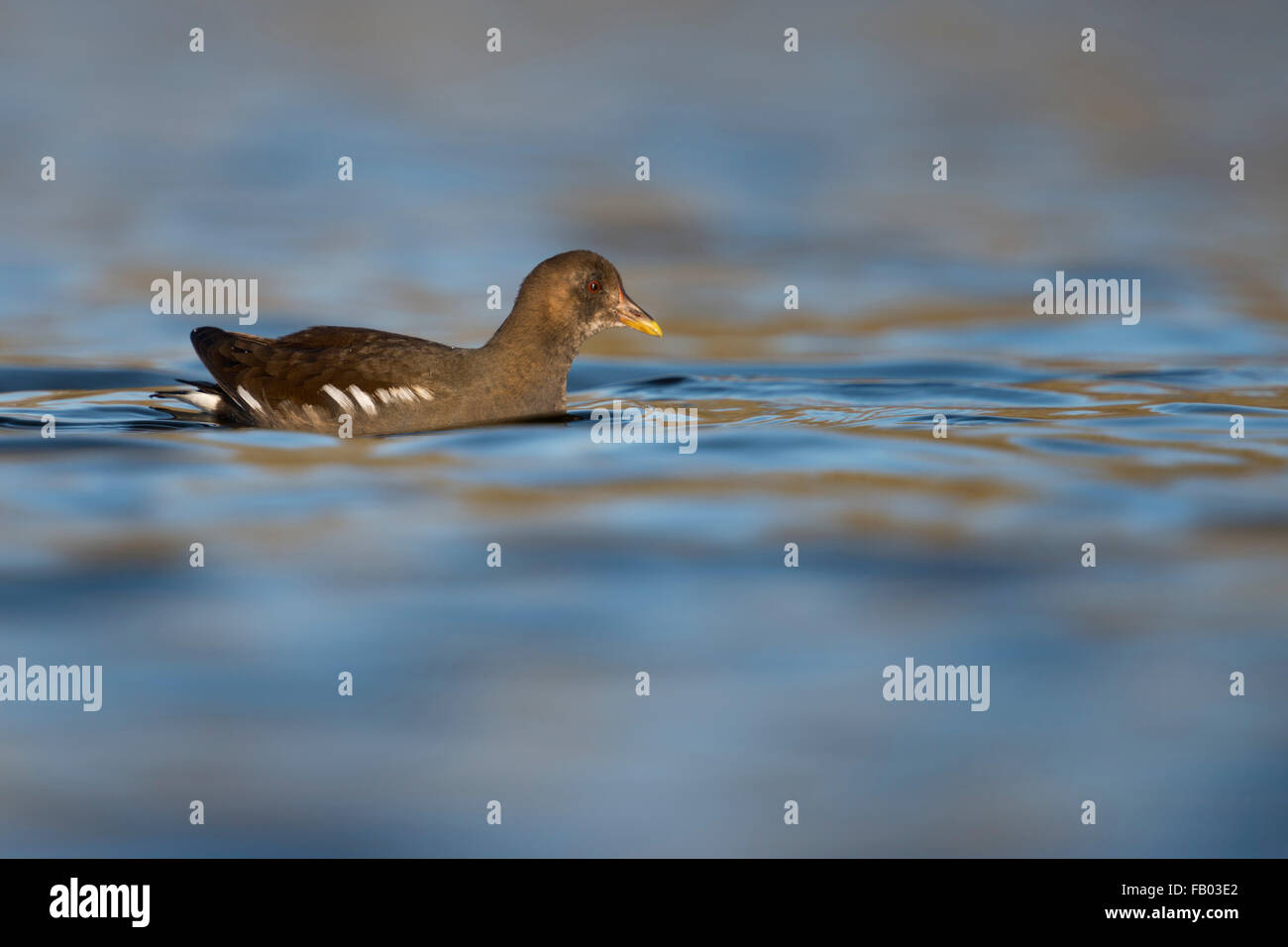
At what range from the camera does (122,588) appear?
698 cm

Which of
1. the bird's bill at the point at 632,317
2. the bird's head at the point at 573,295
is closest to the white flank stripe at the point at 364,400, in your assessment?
the bird's head at the point at 573,295

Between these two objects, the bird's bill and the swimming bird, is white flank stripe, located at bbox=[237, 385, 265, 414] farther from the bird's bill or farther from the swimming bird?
the bird's bill

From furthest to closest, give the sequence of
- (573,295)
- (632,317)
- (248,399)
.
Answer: (632,317), (573,295), (248,399)

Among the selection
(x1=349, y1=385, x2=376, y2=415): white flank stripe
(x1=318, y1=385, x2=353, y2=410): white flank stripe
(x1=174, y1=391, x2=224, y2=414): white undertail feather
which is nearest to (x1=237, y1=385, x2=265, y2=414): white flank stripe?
(x1=174, y1=391, x2=224, y2=414): white undertail feather

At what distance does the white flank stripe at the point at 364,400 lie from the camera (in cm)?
951

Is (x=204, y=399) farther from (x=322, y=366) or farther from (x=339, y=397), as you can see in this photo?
(x=339, y=397)

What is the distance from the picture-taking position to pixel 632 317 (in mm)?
10617

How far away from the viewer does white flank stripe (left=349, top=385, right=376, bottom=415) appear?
951 cm

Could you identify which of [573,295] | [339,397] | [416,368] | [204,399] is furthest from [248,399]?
[573,295]

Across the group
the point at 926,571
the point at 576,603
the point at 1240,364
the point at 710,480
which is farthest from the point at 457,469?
the point at 1240,364

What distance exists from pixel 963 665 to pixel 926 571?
104 centimetres

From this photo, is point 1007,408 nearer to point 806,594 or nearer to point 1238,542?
point 1238,542

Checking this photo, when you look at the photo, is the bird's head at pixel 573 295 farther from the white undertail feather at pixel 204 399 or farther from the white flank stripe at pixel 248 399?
Result: the white undertail feather at pixel 204 399

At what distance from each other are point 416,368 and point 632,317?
1706mm
